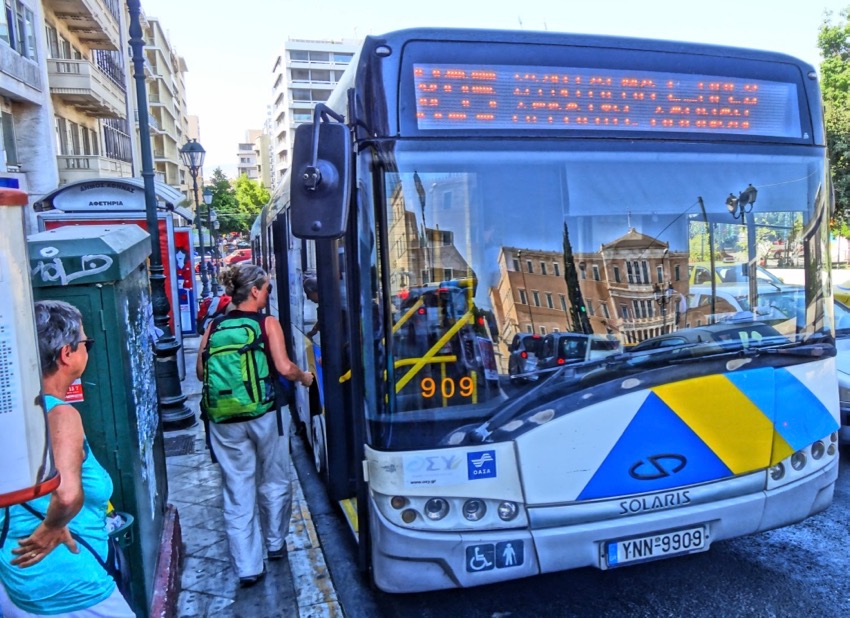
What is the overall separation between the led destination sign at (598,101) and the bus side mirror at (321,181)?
15.9 inches

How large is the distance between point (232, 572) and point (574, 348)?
8.82 ft

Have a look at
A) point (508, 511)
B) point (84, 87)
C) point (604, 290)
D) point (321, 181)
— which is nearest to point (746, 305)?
point (604, 290)

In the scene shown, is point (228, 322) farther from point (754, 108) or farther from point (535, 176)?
point (754, 108)

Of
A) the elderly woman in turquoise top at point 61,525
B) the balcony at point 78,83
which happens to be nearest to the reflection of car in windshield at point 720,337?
the elderly woman in turquoise top at point 61,525

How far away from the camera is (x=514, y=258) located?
323cm

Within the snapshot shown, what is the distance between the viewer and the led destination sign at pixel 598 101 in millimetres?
3172

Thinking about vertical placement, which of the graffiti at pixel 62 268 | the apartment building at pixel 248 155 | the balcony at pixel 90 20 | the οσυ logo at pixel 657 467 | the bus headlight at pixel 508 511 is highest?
the apartment building at pixel 248 155

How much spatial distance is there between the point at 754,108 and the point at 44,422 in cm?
356

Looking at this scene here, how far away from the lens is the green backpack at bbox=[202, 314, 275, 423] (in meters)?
4.03

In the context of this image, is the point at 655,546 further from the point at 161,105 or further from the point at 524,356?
the point at 161,105

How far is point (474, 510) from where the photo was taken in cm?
324

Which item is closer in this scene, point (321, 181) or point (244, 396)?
point (321, 181)

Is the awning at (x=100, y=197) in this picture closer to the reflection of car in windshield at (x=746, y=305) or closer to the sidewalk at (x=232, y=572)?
the sidewalk at (x=232, y=572)

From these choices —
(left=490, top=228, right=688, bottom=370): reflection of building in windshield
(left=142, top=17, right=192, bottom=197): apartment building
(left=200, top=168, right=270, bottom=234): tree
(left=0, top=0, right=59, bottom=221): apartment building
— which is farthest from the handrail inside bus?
(left=200, top=168, right=270, bottom=234): tree
